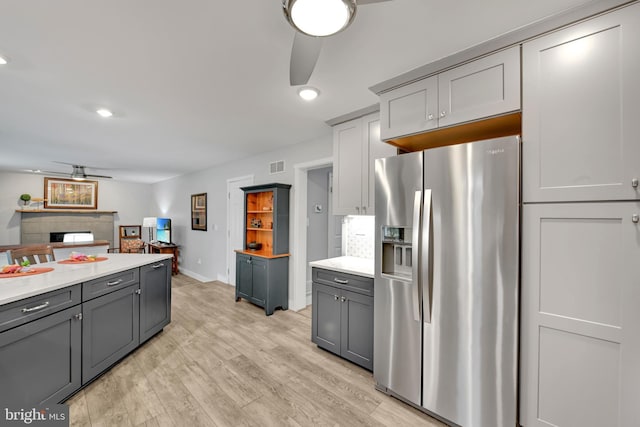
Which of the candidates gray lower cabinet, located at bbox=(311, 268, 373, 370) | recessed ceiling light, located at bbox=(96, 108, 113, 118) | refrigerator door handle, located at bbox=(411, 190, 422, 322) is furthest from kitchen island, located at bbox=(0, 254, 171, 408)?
refrigerator door handle, located at bbox=(411, 190, 422, 322)

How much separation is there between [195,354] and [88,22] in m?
2.82

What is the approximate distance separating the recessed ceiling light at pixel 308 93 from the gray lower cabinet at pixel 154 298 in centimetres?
240

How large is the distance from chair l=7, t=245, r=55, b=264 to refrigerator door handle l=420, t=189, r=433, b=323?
12.5 ft

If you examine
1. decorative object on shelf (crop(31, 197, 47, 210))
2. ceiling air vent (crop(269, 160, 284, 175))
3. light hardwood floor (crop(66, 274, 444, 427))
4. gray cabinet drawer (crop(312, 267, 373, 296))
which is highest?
ceiling air vent (crop(269, 160, 284, 175))

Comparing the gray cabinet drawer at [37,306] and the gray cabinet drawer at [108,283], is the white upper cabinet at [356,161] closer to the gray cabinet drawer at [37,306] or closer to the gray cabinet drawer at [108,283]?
the gray cabinet drawer at [108,283]

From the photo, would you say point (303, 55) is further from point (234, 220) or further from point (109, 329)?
point (234, 220)

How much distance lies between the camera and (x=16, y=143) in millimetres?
3957

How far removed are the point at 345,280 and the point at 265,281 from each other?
5.58 ft

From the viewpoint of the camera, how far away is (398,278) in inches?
79.7

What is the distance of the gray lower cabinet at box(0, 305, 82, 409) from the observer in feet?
5.17

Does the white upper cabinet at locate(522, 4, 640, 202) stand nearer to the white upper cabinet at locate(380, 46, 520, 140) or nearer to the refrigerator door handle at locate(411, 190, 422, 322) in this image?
the white upper cabinet at locate(380, 46, 520, 140)

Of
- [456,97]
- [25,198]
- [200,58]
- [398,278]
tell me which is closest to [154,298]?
[200,58]

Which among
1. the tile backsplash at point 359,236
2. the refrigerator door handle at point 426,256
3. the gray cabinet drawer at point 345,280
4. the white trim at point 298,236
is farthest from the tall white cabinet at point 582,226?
the white trim at point 298,236

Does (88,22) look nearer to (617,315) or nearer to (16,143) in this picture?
(617,315)
